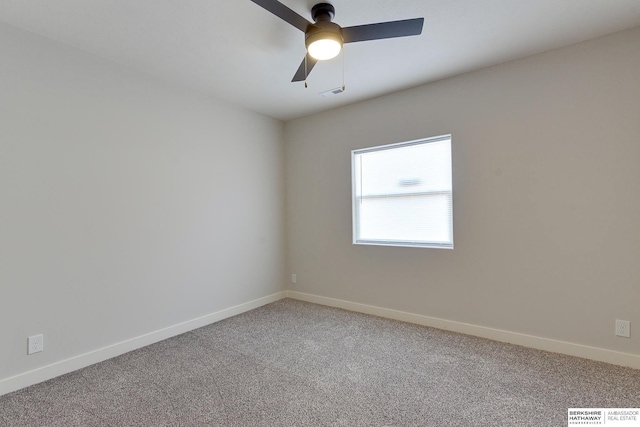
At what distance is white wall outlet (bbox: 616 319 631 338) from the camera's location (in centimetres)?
236

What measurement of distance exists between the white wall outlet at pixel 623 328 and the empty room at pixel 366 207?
0.01 meters

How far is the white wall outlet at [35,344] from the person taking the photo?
2.25 metres

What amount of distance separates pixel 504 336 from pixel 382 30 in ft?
9.14

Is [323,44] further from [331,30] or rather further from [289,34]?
[289,34]

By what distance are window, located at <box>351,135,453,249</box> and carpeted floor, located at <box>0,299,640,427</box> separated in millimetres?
1086

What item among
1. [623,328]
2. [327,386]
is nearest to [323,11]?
[327,386]

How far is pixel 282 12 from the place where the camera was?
172 centimetres

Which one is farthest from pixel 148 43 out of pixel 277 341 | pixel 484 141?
pixel 484 141

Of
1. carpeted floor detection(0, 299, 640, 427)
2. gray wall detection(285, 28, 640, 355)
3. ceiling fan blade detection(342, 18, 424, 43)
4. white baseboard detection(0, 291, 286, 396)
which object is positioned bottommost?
carpeted floor detection(0, 299, 640, 427)

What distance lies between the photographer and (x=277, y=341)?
9.65 feet

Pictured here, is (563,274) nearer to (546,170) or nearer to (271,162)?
(546,170)

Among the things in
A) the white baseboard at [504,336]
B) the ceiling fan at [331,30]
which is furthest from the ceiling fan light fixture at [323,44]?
the white baseboard at [504,336]

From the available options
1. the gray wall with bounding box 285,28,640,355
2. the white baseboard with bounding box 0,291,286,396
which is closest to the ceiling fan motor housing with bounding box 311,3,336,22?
the gray wall with bounding box 285,28,640,355

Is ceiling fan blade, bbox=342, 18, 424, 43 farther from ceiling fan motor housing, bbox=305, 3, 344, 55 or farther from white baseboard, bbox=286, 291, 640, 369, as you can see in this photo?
white baseboard, bbox=286, 291, 640, 369
